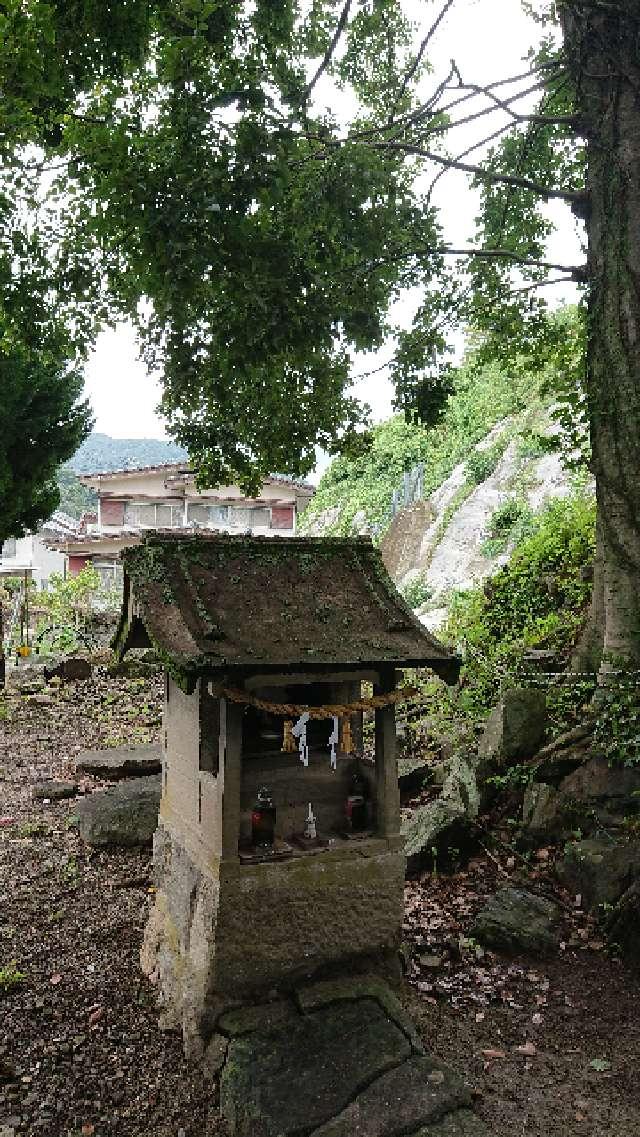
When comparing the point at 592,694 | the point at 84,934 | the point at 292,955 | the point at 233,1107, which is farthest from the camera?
the point at 592,694

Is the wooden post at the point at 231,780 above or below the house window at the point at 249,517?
below

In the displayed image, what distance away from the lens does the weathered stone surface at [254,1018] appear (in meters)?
4.78

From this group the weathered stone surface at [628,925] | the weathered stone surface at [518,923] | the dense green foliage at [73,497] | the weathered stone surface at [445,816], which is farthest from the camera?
the dense green foliage at [73,497]

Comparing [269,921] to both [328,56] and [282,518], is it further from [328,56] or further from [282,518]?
[282,518]

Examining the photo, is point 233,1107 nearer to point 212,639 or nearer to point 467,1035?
point 467,1035

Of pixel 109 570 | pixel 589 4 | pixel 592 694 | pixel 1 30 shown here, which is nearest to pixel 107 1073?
pixel 592 694

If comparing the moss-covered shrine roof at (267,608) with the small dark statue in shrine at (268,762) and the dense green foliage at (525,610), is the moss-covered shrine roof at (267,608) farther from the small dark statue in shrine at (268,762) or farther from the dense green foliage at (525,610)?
the dense green foliage at (525,610)

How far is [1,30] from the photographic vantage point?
18.1 feet

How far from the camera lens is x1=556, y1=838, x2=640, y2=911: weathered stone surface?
6695 millimetres

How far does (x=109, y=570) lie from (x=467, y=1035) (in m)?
28.9

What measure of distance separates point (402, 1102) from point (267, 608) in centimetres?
313

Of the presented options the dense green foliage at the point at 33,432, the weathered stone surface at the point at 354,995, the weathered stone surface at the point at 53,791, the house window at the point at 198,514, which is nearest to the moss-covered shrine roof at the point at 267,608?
the weathered stone surface at the point at 354,995

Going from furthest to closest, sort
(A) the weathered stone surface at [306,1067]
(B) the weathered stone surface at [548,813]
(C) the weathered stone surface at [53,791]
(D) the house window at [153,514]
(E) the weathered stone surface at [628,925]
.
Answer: (D) the house window at [153,514]
(C) the weathered stone surface at [53,791]
(B) the weathered stone surface at [548,813]
(E) the weathered stone surface at [628,925]
(A) the weathered stone surface at [306,1067]

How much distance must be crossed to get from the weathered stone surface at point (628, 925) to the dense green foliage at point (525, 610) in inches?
151
